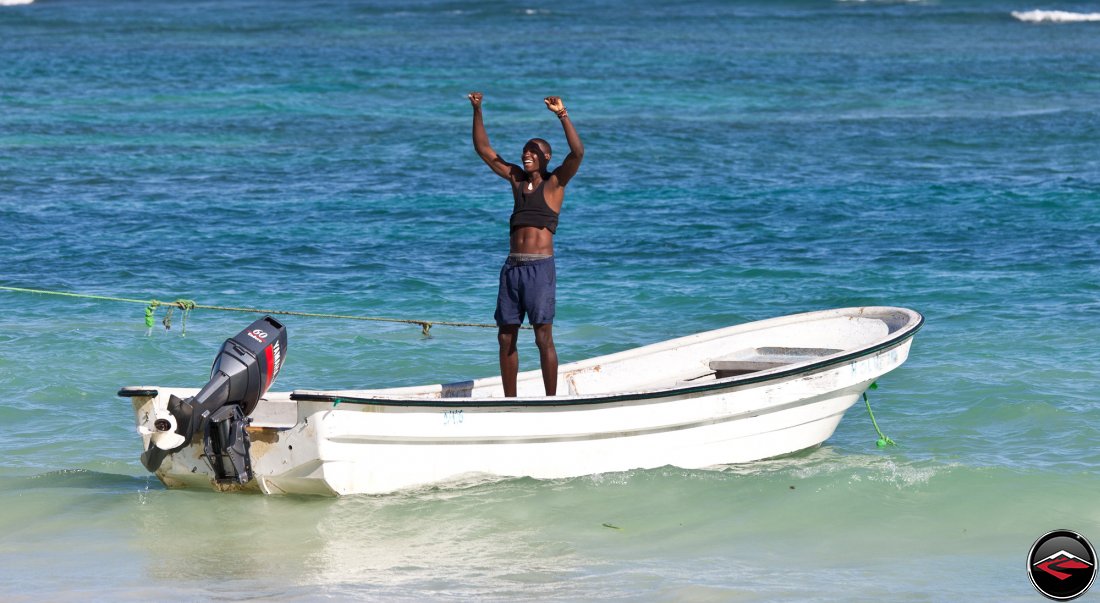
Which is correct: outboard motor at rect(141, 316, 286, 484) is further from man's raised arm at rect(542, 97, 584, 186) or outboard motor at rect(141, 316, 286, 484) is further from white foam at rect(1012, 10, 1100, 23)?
white foam at rect(1012, 10, 1100, 23)

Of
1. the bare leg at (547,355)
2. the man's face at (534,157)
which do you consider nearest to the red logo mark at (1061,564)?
the bare leg at (547,355)

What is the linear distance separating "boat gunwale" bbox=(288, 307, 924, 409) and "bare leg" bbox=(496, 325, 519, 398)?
0.44m

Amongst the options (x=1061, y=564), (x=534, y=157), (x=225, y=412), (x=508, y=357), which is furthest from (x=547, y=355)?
(x=1061, y=564)

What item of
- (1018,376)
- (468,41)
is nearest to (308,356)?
(1018,376)

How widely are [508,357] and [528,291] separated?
0.47 metres

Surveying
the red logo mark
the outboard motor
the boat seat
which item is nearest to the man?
the outboard motor

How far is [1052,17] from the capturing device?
48.1 meters

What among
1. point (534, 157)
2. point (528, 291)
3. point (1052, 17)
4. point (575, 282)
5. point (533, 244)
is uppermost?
point (1052, 17)

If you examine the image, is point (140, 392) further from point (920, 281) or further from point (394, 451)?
point (920, 281)

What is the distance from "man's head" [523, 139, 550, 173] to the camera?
7.83 metres

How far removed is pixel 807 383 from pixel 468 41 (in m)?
33.5

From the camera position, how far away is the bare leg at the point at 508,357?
8141mm

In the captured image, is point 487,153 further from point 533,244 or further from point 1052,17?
point 1052,17

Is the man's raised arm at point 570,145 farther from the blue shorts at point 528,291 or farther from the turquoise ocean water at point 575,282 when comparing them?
the turquoise ocean water at point 575,282
